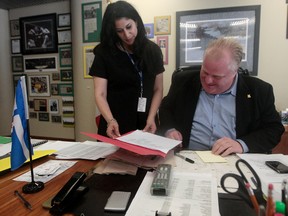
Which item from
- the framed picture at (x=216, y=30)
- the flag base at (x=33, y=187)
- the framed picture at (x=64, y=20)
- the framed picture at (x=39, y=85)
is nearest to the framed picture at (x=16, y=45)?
the framed picture at (x=39, y=85)

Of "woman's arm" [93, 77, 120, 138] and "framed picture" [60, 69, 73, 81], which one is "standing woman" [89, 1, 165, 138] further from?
"framed picture" [60, 69, 73, 81]

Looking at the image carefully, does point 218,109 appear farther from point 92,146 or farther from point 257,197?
point 257,197

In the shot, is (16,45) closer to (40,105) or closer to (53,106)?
(40,105)

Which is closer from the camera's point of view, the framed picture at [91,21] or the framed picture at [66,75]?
the framed picture at [91,21]

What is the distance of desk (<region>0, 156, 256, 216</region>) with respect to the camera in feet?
2.06

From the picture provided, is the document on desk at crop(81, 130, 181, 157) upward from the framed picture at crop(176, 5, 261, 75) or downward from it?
downward

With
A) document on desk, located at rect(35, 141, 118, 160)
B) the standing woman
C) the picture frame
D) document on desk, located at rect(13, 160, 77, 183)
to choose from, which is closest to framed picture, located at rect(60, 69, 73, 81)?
the picture frame

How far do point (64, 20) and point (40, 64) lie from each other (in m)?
0.86

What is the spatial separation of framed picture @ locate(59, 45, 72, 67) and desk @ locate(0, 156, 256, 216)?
3.06 meters

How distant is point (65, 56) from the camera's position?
376 centimetres

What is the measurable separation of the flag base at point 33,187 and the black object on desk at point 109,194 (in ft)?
0.49

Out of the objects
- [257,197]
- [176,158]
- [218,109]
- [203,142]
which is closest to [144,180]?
[176,158]

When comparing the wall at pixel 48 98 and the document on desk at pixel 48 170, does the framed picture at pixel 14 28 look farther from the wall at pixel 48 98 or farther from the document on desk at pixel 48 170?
the document on desk at pixel 48 170

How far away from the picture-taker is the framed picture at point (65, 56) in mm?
3738
